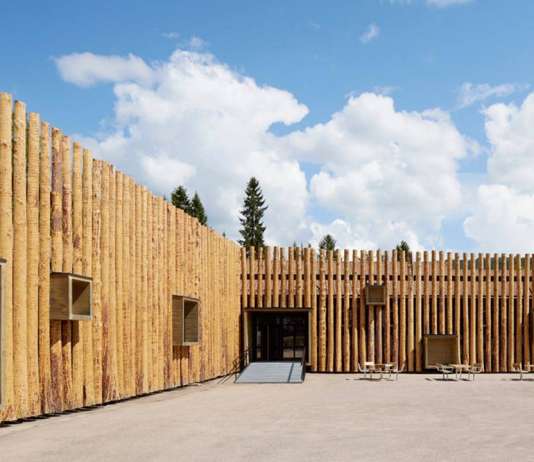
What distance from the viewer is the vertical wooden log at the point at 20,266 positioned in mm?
10891

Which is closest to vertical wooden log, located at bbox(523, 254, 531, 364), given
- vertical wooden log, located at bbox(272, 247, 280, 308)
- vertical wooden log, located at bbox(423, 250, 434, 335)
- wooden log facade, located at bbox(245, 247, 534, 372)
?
wooden log facade, located at bbox(245, 247, 534, 372)

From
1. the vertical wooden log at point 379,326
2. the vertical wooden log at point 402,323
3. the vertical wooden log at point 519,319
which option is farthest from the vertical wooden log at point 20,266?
the vertical wooden log at point 519,319

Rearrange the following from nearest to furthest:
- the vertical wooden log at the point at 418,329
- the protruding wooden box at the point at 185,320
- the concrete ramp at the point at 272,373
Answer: the protruding wooden box at the point at 185,320 < the concrete ramp at the point at 272,373 < the vertical wooden log at the point at 418,329

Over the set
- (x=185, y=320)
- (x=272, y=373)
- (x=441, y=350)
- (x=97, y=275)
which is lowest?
(x=272, y=373)

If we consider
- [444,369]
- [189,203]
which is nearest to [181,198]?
[189,203]

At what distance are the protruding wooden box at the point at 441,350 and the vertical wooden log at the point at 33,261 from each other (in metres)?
16.4

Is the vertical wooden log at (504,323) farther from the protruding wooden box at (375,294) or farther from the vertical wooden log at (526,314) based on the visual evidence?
the protruding wooden box at (375,294)

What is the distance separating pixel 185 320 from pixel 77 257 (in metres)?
6.41

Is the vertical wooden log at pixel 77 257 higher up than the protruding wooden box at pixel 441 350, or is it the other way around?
the vertical wooden log at pixel 77 257

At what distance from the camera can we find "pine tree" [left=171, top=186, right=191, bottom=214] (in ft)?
208

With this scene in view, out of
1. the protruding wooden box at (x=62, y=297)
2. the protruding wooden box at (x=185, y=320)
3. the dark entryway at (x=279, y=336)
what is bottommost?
the dark entryway at (x=279, y=336)

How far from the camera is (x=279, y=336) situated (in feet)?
87.8

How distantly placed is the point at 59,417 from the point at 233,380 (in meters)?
10.2

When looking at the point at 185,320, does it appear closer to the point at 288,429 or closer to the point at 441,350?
the point at 288,429
